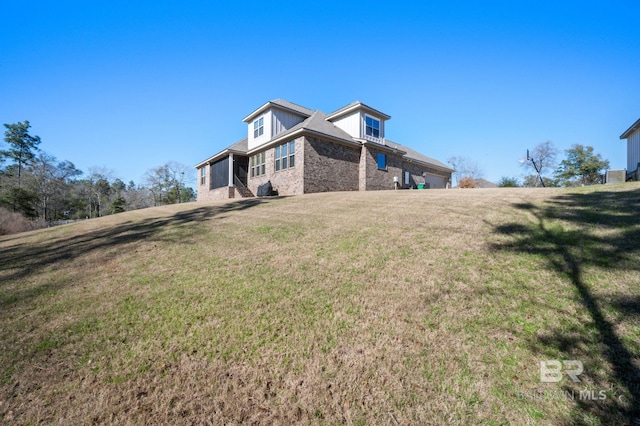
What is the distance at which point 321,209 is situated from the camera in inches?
375

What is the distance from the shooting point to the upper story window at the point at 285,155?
17.6 m

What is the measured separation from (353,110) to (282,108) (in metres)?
5.39

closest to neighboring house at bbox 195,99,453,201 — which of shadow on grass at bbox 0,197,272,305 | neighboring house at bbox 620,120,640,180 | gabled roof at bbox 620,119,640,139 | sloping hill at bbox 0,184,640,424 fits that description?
shadow on grass at bbox 0,197,272,305

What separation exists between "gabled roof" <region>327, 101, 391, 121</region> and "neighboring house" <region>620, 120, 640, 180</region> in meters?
14.4

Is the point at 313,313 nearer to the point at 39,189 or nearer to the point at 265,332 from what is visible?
the point at 265,332

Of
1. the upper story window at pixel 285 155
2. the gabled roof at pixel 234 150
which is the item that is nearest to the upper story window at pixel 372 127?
the upper story window at pixel 285 155

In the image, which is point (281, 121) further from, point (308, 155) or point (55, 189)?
point (55, 189)

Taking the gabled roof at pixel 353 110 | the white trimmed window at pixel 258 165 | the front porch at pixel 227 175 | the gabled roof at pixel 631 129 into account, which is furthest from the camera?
the front porch at pixel 227 175

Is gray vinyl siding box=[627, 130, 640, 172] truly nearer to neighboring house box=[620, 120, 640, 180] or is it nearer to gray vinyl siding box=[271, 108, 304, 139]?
neighboring house box=[620, 120, 640, 180]

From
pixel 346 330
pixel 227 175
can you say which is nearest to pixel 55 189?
pixel 227 175

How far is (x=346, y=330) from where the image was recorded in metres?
3.19

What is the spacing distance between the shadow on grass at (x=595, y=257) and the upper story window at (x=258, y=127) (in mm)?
17984

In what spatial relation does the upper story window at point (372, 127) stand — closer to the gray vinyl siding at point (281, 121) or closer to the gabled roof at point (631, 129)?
the gray vinyl siding at point (281, 121)

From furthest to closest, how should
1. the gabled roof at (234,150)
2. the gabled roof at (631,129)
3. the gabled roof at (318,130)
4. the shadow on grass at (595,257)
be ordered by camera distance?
the gabled roof at (234,150), the gabled roof at (318,130), the gabled roof at (631,129), the shadow on grass at (595,257)
